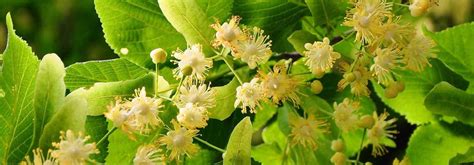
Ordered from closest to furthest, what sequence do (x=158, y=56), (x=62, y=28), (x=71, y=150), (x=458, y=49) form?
(x=71, y=150) < (x=158, y=56) < (x=458, y=49) < (x=62, y=28)

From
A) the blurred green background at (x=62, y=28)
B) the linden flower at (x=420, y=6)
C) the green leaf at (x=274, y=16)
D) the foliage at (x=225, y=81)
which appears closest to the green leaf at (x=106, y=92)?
the foliage at (x=225, y=81)

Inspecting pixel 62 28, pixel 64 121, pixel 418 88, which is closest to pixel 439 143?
pixel 418 88

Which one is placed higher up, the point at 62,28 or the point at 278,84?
the point at 62,28

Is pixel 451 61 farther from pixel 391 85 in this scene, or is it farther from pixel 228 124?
pixel 228 124

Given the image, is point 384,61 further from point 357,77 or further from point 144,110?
point 144,110

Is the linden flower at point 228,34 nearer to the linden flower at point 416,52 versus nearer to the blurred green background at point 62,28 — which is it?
the linden flower at point 416,52

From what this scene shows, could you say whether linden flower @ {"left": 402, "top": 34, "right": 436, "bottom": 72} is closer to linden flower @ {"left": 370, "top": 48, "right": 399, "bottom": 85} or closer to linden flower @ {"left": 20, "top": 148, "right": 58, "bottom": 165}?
linden flower @ {"left": 370, "top": 48, "right": 399, "bottom": 85}

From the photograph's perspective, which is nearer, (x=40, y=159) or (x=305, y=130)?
(x=40, y=159)
